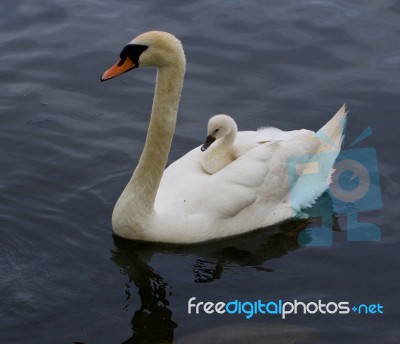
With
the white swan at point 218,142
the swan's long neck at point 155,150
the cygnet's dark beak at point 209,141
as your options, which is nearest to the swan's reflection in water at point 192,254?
the swan's long neck at point 155,150

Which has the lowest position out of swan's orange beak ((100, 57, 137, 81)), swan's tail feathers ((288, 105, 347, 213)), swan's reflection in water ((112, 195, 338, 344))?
swan's reflection in water ((112, 195, 338, 344))

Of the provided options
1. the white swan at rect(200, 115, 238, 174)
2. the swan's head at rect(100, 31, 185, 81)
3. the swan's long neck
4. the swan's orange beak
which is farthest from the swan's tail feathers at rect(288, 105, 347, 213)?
the swan's orange beak

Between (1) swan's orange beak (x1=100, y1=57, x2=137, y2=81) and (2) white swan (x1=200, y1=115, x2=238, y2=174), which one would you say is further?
(2) white swan (x1=200, y1=115, x2=238, y2=174)

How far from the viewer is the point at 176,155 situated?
10570 mm

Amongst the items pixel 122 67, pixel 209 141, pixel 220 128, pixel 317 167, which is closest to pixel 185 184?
pixel 209 141

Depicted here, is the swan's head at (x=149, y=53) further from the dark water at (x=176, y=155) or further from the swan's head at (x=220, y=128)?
the dark water at (x=176, y=155)

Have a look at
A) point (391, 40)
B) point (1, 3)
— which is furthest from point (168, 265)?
point (1, 3)

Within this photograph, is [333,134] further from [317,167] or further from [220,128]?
[220,128]

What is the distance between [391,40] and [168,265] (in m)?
5.77

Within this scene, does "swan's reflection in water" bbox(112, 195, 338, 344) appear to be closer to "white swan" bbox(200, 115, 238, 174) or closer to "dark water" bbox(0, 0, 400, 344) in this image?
"dark water" bbox(0, 0, 400, 344)

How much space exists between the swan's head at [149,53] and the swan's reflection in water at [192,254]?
1670 millimetres

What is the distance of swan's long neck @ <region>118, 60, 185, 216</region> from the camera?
8641mm

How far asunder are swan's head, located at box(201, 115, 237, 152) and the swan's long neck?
0.57m

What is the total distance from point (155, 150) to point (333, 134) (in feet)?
7.47
